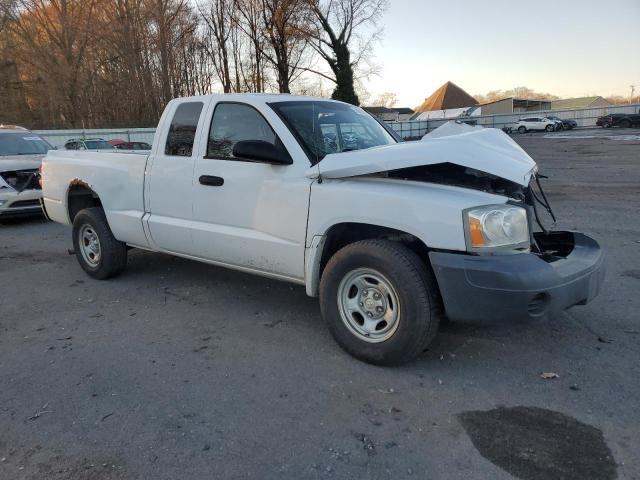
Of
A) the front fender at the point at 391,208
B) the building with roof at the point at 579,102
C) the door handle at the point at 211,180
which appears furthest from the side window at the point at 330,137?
the building with roof at the point at 579,102

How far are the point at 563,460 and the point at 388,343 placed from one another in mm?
1251

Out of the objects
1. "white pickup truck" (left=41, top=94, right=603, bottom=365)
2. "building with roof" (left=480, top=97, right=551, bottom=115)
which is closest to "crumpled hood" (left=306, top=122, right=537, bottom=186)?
"white pickup truck" (left=41, top=94, right=603, bottom=365)

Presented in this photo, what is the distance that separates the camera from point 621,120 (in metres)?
43.6

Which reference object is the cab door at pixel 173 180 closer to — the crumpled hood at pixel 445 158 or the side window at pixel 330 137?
the side window at pixel 330 137

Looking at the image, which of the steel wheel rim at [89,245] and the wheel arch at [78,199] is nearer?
the steel wheel rim at [89,245]

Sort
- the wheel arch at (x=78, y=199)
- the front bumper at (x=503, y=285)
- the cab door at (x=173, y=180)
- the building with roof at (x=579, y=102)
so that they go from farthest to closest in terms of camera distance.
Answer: the building with roof at (x=579, y=102) < the wheel arch at (x=78, y=199) < the cab door at (x=173, y=180) < the front bumper at (x=503, y=285)

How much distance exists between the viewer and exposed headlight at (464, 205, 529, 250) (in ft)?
10.2

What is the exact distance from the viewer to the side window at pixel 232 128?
4.20m

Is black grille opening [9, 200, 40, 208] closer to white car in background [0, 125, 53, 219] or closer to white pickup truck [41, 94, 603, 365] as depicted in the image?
white car in background [0, 125, 53, 219]

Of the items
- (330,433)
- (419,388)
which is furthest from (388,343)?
(330,433)

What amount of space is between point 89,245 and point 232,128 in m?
2.70

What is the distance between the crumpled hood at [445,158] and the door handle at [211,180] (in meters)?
0.92

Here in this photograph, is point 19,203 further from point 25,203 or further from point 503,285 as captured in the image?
point 503,285

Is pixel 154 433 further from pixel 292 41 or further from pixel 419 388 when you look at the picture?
pixel 292 41
